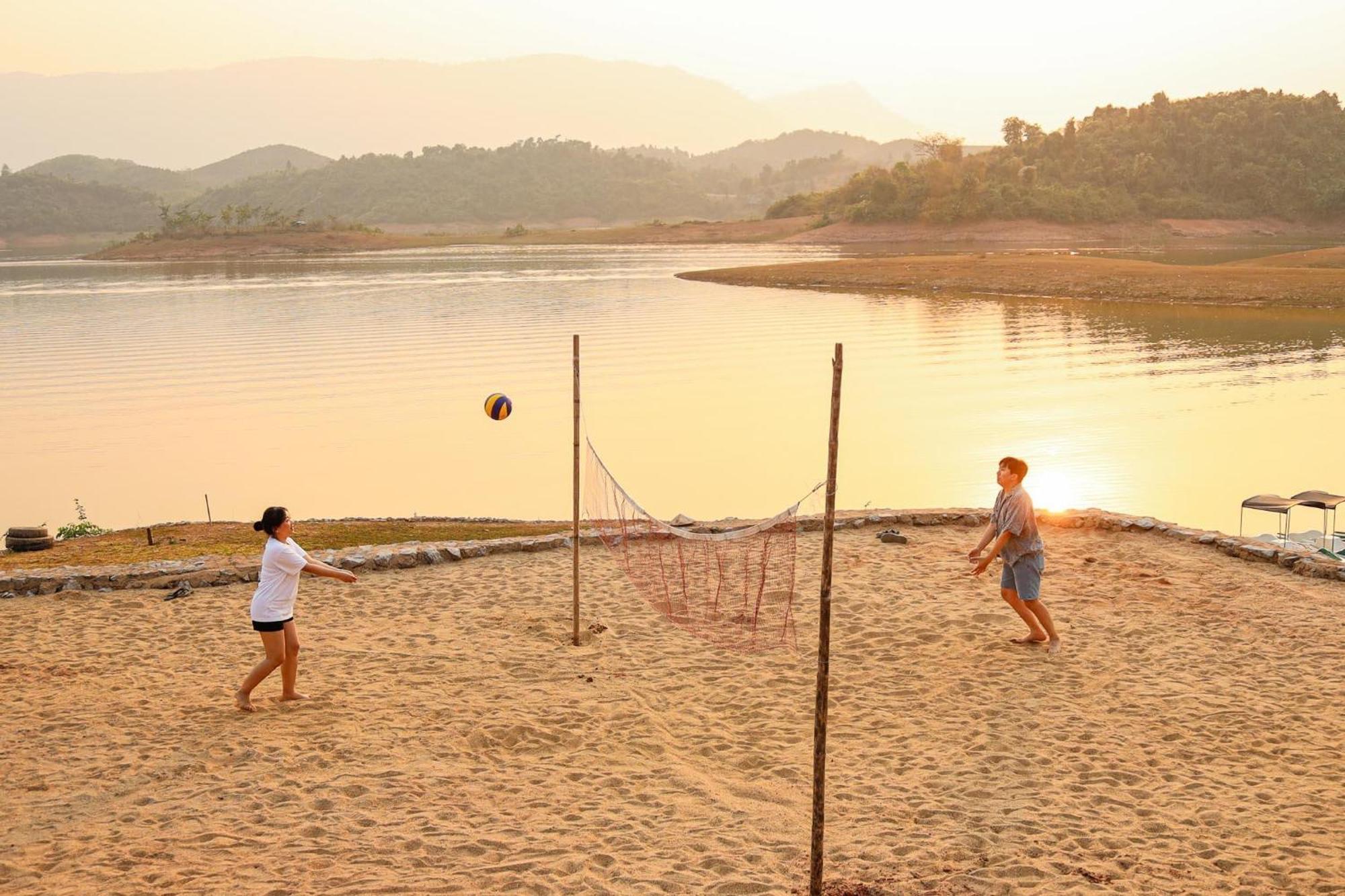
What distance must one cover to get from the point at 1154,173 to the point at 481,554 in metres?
105

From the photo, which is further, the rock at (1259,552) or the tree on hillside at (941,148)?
the tree on hillside at (941,148)

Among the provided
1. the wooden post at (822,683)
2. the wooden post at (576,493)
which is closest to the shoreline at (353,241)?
the wooden post at (576,493)

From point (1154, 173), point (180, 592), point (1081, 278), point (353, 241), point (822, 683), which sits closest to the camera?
point (822, 683)

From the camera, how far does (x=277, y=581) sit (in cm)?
772

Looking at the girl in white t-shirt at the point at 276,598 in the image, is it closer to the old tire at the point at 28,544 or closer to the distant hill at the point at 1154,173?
the old tire at the point at 28,544

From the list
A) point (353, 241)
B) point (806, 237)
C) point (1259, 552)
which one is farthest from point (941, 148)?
point (1259, 552)

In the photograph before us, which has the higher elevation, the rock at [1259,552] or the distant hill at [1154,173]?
the distant hill at [1154,173]

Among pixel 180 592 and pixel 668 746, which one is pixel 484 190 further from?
pixel 668 746

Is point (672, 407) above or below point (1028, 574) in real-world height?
below

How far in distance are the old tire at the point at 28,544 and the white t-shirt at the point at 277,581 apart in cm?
745

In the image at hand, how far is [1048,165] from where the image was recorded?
106688 millimetres

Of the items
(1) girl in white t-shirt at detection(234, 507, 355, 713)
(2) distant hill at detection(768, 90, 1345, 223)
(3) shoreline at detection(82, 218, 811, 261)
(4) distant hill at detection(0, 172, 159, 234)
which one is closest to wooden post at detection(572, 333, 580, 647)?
(1) girl in white t-shirt at detection(234, 507, 355, 713)

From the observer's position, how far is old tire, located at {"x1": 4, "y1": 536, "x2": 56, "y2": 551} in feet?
44.2

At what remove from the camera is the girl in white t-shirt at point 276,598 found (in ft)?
25.1
